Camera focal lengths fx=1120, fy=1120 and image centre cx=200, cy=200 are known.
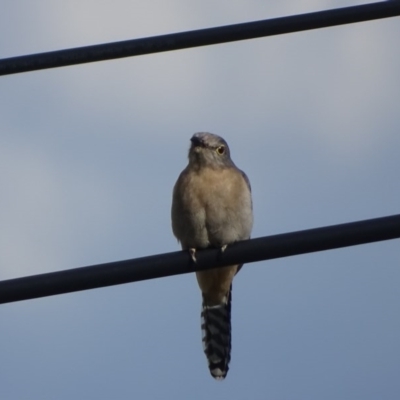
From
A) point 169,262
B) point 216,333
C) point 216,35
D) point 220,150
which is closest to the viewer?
point 169,262

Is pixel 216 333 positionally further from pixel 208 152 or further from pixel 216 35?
pixel 216 35

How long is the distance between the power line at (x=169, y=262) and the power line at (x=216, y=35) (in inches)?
50.1

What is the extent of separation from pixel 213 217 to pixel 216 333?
173 centimetres

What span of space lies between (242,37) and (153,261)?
152 cm

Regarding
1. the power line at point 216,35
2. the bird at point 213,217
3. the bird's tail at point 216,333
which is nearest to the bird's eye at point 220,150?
the bird at point 213,217

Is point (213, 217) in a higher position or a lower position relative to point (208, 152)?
lower

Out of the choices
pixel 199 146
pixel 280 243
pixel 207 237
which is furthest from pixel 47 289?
pixel 199 146

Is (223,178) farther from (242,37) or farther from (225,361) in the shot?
(242,37)

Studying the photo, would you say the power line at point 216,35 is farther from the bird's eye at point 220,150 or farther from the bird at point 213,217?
the bird's eye at point 220,150

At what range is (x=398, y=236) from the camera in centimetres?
609

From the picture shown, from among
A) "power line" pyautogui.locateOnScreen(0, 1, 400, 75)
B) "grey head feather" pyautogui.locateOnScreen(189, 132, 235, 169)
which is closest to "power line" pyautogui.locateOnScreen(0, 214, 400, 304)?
"power line" pyautogui.locateOnScreen(0, 1, 400, 75)

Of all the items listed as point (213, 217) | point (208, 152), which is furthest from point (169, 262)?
point (208, 152)

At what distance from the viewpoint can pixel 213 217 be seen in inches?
382

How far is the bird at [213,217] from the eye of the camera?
966cm
